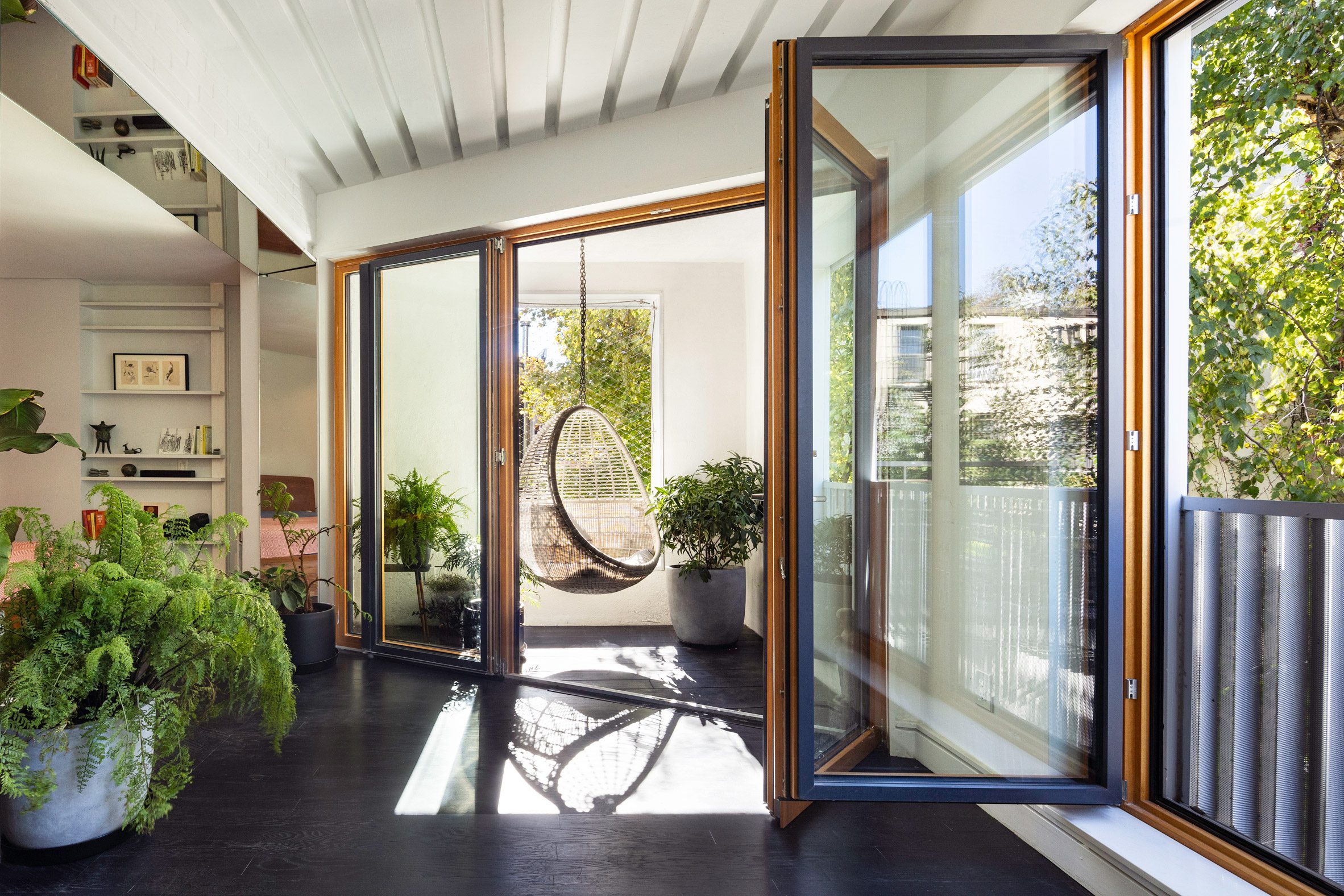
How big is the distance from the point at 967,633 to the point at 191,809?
2.36 meters

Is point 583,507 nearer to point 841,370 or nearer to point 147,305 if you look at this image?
point 147,305

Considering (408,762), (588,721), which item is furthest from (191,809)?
(588,721)

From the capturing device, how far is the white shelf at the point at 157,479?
461 centimetres

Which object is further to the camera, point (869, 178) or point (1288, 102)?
point (869, 178)

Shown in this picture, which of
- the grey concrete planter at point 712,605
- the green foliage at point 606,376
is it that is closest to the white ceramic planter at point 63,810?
the grey concrete planter at point 712,605

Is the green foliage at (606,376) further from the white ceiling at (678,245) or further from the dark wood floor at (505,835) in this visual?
the dark wood floor at (505,835)

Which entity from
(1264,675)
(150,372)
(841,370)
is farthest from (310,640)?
(1264,675)

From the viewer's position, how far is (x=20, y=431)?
7.39ft

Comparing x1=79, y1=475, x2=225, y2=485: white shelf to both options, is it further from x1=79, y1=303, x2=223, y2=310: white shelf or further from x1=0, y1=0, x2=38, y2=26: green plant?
x1=0, y1=0, x2=38, y2=26: green plant

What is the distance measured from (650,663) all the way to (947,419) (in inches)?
98.9

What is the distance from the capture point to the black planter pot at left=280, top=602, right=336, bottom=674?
3793mm

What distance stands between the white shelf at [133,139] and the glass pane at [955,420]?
2309mm

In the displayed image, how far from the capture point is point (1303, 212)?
1898mm

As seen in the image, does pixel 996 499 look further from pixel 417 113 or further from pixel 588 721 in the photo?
pixel 417 113
